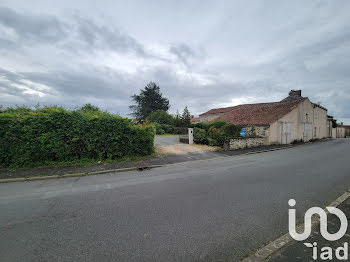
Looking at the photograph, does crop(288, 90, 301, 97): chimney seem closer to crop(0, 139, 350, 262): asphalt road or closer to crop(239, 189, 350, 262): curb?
crop(0, 139, 350, 262): asphalt road

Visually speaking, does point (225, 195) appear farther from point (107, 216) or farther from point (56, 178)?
point (56, 178)

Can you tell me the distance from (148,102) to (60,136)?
40455mm

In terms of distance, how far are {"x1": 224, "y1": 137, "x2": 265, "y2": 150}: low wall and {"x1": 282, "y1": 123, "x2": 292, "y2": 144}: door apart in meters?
3.88

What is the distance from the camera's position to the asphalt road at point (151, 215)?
222cm

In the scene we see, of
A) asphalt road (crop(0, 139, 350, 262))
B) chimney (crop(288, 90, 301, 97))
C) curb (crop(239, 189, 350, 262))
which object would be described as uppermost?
chimney (crop(288, 90, 301, 97))

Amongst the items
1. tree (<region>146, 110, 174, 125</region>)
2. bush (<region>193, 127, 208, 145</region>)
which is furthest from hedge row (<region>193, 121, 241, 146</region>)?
tree (<region>146, 110, 174, 125</region>)

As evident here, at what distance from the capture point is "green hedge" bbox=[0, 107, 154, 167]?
22.1 feet

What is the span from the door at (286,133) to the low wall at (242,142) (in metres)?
3.88

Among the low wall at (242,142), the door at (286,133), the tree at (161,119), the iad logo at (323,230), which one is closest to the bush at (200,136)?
the low wall at (242,142)

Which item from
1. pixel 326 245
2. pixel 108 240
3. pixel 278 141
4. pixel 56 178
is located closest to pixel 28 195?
pixel 56 178

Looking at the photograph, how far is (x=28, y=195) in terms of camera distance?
14.3 ft

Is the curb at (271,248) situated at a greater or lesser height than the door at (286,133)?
lesser

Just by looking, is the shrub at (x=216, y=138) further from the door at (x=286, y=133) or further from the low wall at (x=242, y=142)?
the door at (x=286, y=133)

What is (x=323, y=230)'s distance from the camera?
2637 mm
